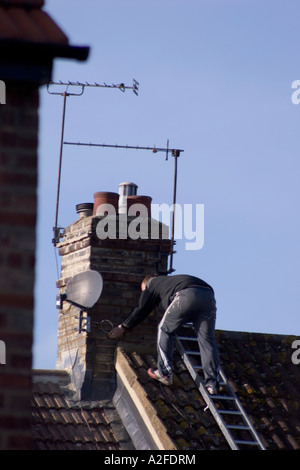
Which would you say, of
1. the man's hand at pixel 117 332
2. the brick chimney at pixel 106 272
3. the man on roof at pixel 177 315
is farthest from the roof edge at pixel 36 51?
the brick chimney at pixel 106 272

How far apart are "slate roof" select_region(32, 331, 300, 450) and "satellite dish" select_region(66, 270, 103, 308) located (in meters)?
0.72

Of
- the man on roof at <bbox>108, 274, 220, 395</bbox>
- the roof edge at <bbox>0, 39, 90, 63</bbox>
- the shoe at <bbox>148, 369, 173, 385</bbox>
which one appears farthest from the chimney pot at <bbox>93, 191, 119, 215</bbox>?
the roof edge at <bbox>0, 39, 90, 63</bbox>

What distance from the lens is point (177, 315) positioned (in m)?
11.6

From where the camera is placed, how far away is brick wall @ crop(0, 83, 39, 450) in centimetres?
514

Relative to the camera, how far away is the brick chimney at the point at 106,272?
12.1m

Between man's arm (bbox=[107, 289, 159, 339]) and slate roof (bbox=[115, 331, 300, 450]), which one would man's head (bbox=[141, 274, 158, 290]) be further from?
slate roof (bbox=[115, 331, 300, 450])

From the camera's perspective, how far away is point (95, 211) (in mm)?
13148

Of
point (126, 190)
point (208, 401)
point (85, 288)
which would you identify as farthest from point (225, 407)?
point (126, 190)

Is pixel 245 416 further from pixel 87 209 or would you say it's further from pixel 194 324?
pixel 87 209

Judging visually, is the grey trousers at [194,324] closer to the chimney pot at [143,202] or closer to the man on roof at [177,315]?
the man on roof at [177,315]

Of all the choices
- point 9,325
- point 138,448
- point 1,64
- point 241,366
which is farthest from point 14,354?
point 241,366

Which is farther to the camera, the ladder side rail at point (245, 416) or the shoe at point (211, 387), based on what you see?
the shoe at point (211, 387)

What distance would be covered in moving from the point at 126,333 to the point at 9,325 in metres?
7.08

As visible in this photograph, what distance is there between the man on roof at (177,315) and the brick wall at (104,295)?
1.08 ft
